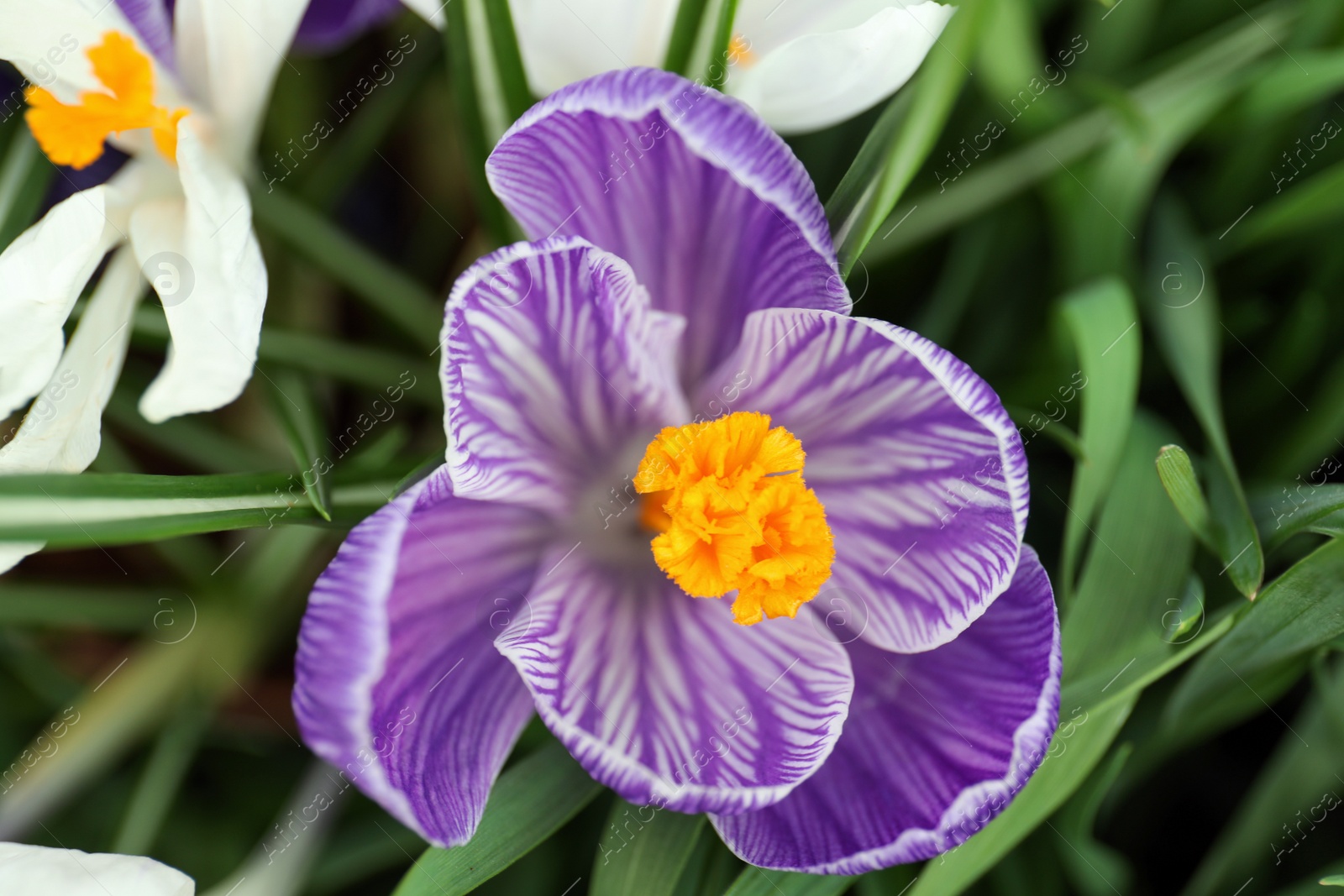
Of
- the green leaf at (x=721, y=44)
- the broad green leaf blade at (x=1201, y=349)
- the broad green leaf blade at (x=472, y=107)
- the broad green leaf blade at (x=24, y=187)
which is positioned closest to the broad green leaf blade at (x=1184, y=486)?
the broad green leaf blade at (x=1201, y=349)

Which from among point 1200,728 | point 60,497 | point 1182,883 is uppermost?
point 60,497

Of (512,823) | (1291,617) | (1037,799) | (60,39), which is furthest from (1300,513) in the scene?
(60,39)

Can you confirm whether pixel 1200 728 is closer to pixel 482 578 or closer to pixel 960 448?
pixel 960 448

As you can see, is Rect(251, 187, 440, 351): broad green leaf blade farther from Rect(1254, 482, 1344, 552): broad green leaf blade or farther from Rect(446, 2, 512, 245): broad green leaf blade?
Rect(1254, 482, 1344, 552): broad green leaf blade

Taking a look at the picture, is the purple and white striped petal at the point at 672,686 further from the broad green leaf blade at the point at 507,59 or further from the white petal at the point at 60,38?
the white petal at the point at 60,38

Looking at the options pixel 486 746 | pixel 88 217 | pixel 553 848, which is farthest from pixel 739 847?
pixel 88 217
